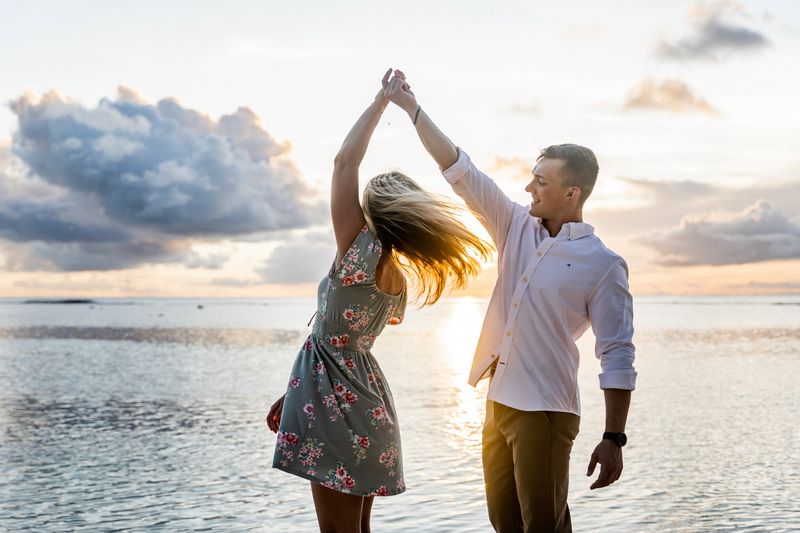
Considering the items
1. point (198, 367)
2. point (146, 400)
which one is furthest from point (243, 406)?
point (198, 367)

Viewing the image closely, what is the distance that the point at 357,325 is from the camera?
3914 millimetres

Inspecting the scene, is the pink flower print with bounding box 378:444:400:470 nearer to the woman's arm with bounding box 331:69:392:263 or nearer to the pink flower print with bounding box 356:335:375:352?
the pink flower print with bounding box 356:335:375:352

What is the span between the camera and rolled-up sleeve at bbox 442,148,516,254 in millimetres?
4125

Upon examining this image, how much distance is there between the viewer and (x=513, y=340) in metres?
4.02

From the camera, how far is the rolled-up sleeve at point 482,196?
13.5ft

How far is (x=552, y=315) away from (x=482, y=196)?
0.66m

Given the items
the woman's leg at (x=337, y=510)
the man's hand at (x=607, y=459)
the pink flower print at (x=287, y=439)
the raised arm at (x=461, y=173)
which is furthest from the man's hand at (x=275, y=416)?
the man's hand at (x=607, y=459)

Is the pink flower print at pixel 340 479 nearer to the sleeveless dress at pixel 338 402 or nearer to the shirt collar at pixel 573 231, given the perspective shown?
the sleeveless dress at pixel 338 402

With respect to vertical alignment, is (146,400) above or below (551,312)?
below

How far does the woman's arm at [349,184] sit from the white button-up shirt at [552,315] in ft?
1.79

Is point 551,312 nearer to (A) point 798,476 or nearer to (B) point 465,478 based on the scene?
(B) point 465,478

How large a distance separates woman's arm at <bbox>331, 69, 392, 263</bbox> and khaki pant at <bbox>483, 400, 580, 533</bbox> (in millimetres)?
1051

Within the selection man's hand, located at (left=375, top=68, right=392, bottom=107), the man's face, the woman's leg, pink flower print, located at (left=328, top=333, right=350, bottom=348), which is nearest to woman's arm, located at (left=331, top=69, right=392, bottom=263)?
man's hand, located at (left=375, top=68, right=392, bottom=107)

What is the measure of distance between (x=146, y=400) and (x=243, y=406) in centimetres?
248
